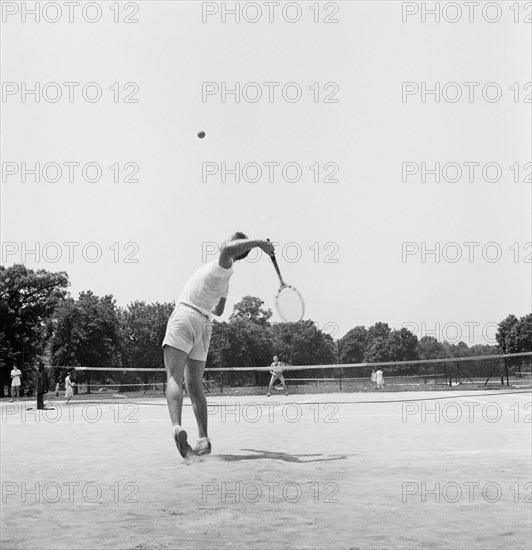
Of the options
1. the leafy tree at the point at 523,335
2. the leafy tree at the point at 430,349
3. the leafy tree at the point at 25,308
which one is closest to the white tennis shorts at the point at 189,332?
the leafy tree at the point at 25,308

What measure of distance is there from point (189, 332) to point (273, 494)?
3.83 metres

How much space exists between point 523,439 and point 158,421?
10.2 meters

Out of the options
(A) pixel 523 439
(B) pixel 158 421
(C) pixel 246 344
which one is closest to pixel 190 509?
(A) pixel 523 439

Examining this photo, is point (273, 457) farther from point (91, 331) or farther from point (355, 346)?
point (355, 346)

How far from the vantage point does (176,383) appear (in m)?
5.34

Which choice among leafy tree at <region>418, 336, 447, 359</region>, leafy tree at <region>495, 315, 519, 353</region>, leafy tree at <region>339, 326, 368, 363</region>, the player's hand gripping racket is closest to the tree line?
leafy tree at <region>495, 315, 519, 353</region>

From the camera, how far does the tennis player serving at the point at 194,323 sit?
5.23m

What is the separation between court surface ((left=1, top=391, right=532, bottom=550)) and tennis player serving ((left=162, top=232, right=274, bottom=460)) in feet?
7.00

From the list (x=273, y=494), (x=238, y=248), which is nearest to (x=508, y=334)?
(x=273, y=494)

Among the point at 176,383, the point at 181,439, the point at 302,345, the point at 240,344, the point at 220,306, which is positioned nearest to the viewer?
the point at 176,383

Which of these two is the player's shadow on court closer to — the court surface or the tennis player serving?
the court surface

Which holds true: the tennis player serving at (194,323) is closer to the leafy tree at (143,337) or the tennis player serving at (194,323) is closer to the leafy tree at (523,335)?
the leafy tree at (143,337)

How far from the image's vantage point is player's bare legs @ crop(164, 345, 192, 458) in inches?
208

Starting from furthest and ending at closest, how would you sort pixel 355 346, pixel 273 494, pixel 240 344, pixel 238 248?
pixel 355 346
pixel 240 344
pixel 273 494
pixel 238 248
